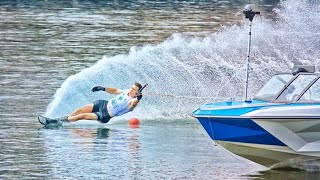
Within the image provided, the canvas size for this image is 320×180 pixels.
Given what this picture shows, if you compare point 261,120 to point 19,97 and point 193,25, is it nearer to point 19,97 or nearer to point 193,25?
point 19,97

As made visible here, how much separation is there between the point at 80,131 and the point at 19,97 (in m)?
6.18

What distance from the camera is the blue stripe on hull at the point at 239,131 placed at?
22.2 meters

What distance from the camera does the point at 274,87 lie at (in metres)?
22.8

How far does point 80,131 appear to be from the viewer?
28344mm

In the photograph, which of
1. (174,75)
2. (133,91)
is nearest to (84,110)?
(133,91)

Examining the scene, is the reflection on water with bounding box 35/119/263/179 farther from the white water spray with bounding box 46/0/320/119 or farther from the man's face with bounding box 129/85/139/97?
the white water spray with bounding box 46/0/320/119

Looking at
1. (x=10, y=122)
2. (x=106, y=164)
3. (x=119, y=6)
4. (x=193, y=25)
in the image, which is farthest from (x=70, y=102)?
(x=119, y=6)

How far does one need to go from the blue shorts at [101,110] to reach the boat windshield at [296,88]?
7.46 metres

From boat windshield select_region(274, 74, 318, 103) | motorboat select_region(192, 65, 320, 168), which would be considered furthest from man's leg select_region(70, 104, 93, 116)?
boat windshield select_region(274, 74, 318, 103)

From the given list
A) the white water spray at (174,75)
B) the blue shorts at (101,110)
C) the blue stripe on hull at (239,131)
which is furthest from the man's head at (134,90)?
the blue stripe on hull at (239,131)

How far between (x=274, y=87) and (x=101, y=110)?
7453mm

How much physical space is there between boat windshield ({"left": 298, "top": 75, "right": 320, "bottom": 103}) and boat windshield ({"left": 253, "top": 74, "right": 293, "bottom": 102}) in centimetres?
46

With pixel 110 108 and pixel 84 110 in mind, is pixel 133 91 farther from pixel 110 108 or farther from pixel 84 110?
pixel 84 110

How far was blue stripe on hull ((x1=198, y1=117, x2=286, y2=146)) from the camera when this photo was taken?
22.2 meters
